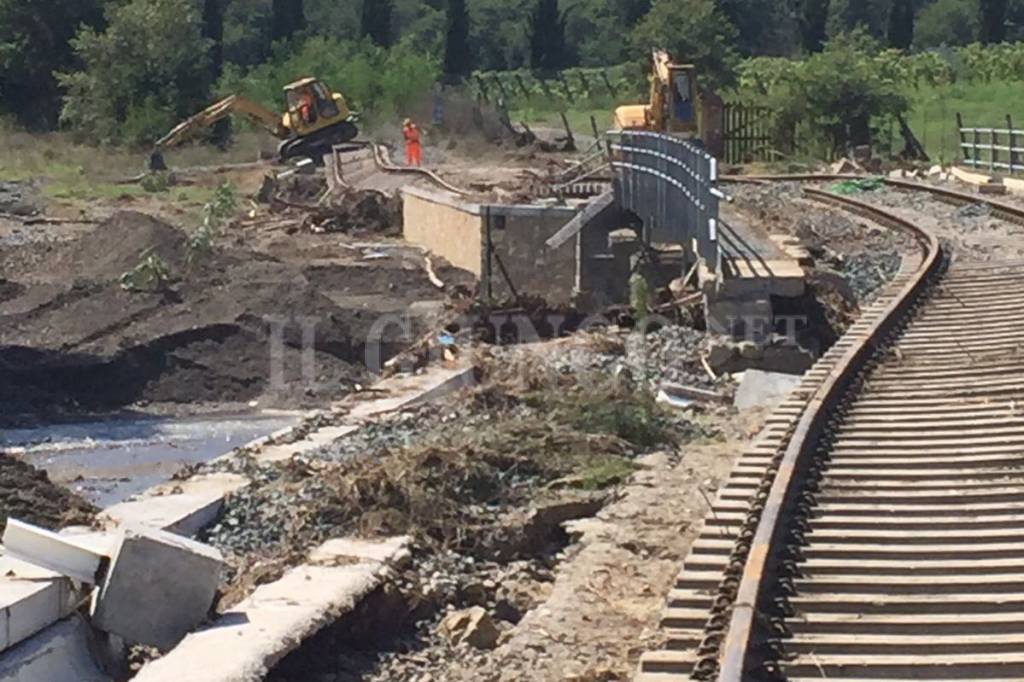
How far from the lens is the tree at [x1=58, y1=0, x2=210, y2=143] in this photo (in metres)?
68.8

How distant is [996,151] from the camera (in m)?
39.4

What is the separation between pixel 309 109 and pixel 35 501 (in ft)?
136

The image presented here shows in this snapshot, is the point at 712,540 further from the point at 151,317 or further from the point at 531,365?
the point at 151,317

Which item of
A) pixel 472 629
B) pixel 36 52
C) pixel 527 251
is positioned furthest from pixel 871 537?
pixel 36 52

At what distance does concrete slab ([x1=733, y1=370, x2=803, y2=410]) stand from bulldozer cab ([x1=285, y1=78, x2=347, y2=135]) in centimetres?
3846

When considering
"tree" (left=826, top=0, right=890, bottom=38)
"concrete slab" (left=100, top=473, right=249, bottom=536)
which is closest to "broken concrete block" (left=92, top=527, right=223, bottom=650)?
"concrete slab" (left=100, top=473, right=249, bottom=536)

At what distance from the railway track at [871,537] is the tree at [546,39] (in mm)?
92295

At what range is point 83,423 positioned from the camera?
25.0m

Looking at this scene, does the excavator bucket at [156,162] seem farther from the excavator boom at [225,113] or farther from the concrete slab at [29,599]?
the concrete slab at [29,599]

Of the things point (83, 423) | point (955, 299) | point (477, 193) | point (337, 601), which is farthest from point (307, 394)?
point (337, 601)

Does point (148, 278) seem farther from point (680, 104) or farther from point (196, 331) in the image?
point (680, 104)

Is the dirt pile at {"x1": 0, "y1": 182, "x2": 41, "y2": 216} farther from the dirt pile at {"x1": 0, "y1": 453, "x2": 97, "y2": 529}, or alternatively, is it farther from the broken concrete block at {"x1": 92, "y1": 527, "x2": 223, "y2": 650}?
the broken concrete block at {"x1": 92, "y1": 527, "x2": 223, "y2": 650}

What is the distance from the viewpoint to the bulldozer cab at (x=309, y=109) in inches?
2164

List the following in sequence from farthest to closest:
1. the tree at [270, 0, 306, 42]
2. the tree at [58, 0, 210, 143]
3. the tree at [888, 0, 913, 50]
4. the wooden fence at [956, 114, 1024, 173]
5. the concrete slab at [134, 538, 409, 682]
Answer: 1. the tree at [270, 0, 306, 42]
2. the tree at [888, 0, 913, 50]
3. the tree at [58, 0, 210, 143]
4. the wooden fence at [956, 114, 1024, 173]
5. the concrete slab at [134, 538, 409, 682]
